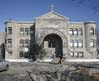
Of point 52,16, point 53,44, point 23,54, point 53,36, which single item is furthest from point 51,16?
point 23,54

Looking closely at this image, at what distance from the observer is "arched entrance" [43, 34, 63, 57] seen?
6216 centimetres

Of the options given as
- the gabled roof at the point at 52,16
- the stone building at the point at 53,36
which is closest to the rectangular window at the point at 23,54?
the stone building at the point at 53,36

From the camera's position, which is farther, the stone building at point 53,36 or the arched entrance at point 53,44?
the arched entrance at point 53,44

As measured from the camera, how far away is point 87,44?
62.5 meters

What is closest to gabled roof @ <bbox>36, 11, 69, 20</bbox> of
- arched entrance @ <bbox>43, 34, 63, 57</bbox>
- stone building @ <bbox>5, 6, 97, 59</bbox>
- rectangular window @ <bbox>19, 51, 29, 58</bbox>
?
stone building @ <bbox>5, 6, 97, 59</bbox>

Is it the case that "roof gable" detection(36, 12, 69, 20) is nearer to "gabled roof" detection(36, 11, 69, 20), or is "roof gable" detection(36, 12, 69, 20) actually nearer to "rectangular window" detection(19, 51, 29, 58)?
"gabled roof" detection(36, 11, 69, 20)

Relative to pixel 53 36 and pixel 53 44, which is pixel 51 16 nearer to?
pixel 53 36

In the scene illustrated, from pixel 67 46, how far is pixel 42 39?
6417mm

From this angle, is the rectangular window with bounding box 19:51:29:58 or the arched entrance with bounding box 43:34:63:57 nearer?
the rectangular window with bounding box 19:51:29:58

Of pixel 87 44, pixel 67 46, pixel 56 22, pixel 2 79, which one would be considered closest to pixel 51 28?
pixel 56 22

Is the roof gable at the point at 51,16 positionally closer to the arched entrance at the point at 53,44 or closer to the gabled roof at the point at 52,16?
the gabled roof at the point at 52,16

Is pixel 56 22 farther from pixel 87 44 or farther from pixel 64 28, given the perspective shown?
pixel 87 44

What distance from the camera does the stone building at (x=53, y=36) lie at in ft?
201

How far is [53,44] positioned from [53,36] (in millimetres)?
2110
